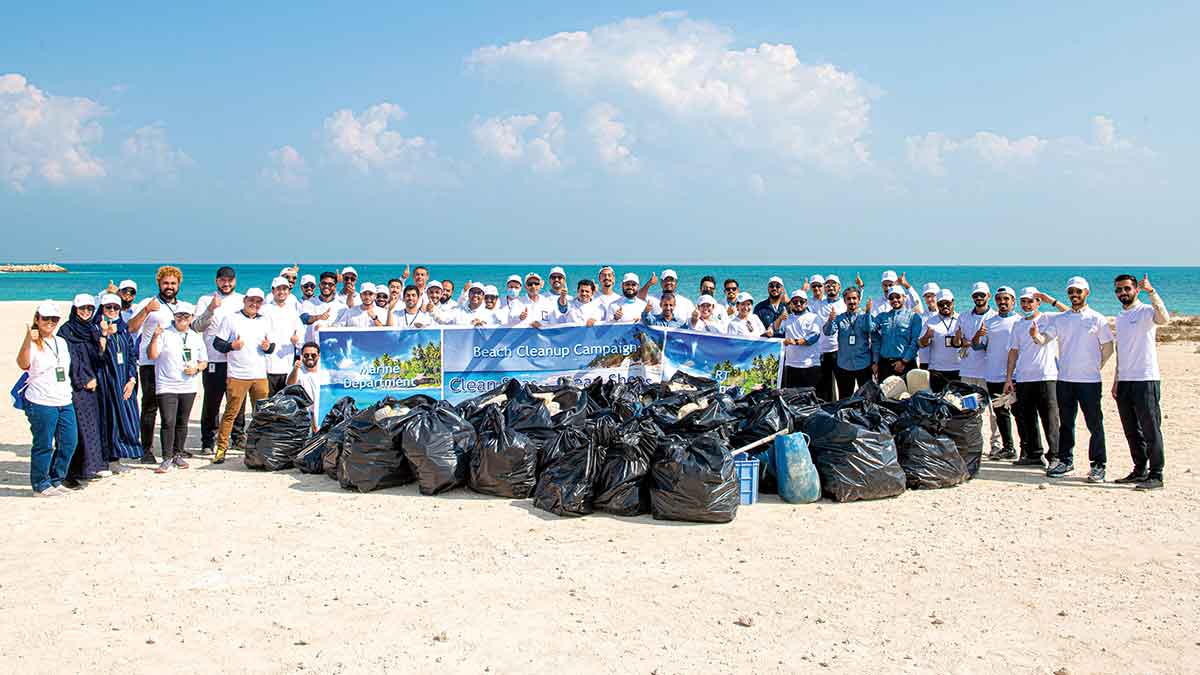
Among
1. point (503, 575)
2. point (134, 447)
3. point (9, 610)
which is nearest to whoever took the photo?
point (9, 610)

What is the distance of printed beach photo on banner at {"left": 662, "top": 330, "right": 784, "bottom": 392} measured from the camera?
8.79 metres

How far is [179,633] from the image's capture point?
4.29 metres

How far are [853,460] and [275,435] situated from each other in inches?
195

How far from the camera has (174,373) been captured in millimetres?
7844

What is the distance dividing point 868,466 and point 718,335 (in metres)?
2.51

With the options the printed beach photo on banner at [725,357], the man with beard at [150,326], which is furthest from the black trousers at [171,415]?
the printed beach photo on banner at [725,357]

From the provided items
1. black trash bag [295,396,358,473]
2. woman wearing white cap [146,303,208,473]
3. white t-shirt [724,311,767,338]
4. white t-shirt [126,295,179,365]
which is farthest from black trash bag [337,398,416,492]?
white t-shirt [724,311,767,338]

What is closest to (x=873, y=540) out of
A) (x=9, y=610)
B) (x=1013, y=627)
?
(x=1013, y=627)

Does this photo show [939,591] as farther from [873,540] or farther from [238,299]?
[238,299]

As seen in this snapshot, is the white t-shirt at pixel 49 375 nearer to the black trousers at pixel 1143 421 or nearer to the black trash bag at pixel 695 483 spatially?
the black trash bag at pixel 695 483

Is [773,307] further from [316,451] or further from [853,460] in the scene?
[316,451]

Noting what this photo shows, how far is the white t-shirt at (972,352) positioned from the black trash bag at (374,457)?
17.7 feet

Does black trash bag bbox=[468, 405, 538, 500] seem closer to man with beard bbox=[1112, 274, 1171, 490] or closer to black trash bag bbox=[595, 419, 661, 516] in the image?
black trash bag bbox=[595, 419, 661, 516]

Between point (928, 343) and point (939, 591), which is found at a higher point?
point (928, 343)
